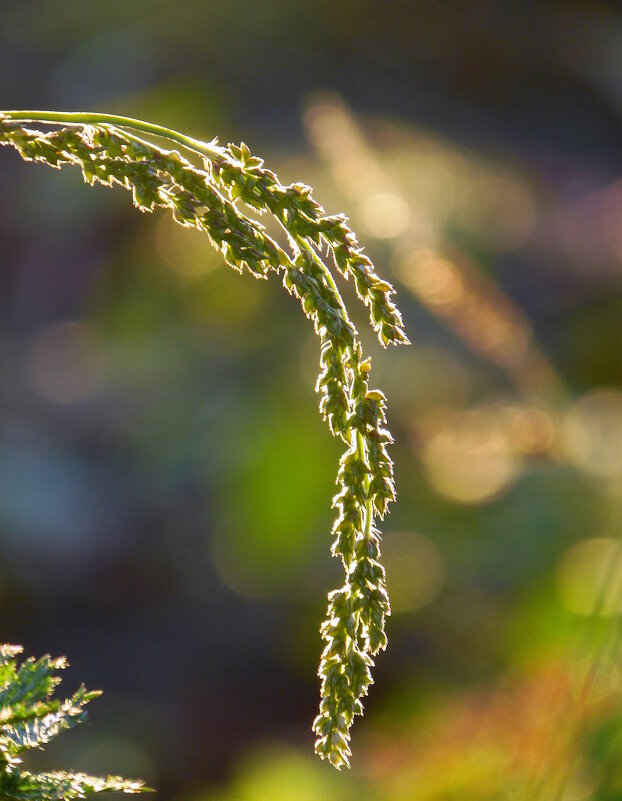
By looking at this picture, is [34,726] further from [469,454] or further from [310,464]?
[310,464]

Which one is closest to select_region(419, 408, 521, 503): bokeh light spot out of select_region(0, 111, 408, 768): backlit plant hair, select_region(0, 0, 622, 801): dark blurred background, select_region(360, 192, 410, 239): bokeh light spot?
select_region(0, 0, 622, 801): dark blurred background

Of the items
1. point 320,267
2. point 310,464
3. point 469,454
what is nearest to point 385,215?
point 469,454

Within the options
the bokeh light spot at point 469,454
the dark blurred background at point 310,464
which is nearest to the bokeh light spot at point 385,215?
the dark blurred background at point 310,464

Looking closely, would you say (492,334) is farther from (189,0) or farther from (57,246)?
(189,0)

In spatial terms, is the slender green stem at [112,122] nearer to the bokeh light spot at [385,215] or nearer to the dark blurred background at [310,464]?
the dark blurred background at [310,464]

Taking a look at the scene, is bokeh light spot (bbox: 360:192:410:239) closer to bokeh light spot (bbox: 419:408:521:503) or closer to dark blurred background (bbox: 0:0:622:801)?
dark blurred background (bbox: 0:0:622:801)
